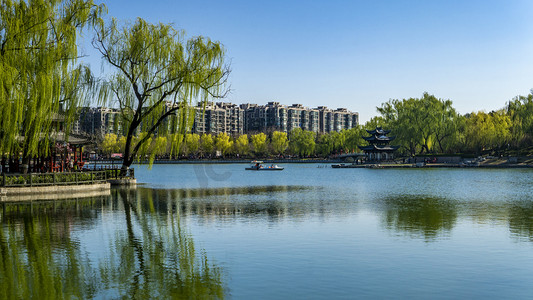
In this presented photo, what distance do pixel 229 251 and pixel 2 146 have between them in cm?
1785

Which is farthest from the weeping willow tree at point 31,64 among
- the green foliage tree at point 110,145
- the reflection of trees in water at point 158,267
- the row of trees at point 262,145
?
the green foliage tree at point 110,145

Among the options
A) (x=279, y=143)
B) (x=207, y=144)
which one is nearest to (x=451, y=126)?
(x=279, y=143)

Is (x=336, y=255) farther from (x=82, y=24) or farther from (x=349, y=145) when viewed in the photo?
(x=349, y=145)

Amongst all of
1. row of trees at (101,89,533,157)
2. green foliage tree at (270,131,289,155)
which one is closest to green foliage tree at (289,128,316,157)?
green foliage tree at (270,131,289,155)

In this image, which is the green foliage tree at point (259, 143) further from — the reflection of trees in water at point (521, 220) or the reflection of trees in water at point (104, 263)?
the reflection of trees in water at point (104, 263)

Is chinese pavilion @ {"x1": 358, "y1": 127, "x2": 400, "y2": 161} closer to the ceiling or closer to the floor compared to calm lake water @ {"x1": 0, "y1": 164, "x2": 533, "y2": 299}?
closer to the ceiling

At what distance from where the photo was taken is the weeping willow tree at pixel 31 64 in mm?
25000

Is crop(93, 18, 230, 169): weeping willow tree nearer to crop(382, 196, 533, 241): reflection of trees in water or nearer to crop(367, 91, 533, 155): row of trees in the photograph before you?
crop(382, 196, 533, 241): reflection of trees in water

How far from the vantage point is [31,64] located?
25.7 metres

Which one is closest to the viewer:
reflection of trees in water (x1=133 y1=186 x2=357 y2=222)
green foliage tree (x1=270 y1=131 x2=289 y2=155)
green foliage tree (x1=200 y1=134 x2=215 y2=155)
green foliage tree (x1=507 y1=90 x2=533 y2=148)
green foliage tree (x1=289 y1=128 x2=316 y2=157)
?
reflection of trees in water (x1=133 y1=186 x2=357 y2=222)

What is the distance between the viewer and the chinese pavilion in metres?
101

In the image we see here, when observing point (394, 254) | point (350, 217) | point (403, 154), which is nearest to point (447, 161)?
point (403, 154)

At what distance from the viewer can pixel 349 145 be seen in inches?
4897

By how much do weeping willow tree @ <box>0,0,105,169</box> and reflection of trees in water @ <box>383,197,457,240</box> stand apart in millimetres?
17397
